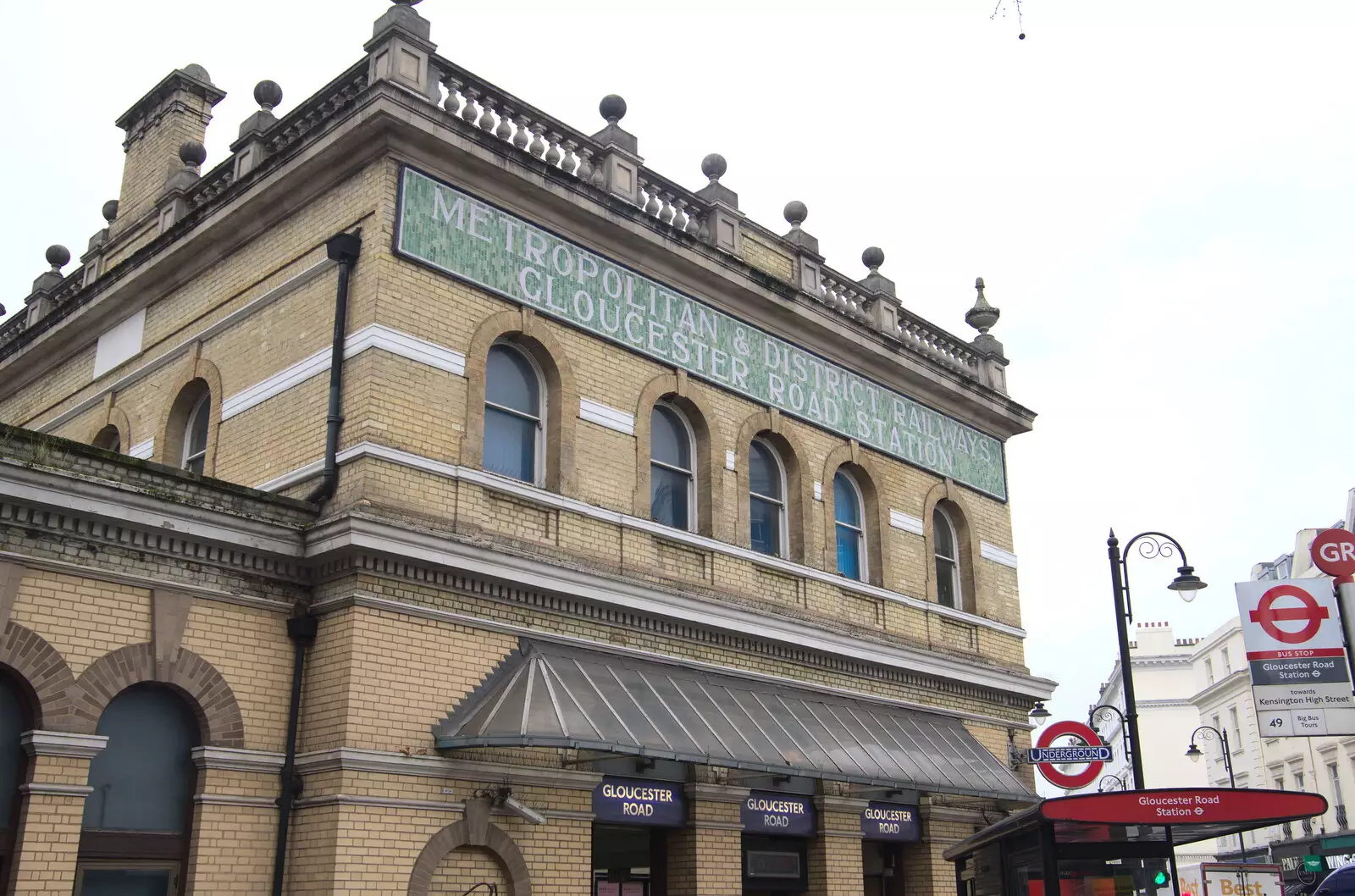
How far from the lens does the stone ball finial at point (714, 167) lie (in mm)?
18875

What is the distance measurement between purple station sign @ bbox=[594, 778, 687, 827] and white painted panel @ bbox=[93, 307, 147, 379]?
28.8 feet

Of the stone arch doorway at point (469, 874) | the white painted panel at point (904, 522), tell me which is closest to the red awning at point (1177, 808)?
the stone arch doorway at point (469, 874)

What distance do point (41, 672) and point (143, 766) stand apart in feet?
4.47

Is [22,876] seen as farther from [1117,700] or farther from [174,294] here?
[1117,700]

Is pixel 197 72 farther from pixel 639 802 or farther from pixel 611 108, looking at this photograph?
pixel 639 802

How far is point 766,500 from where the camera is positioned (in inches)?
723

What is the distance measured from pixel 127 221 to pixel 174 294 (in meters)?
3.58

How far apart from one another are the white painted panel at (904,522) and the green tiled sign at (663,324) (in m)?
0.95

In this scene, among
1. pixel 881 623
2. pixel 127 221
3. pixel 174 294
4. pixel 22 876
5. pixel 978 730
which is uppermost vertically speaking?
pixel 127 221

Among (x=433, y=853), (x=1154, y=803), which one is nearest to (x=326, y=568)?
(x=433, y=853)

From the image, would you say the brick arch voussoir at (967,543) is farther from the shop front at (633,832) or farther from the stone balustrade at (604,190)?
the shop front at (633,832)

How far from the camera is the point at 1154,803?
38.4 ft

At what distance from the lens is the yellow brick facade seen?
1202 cm

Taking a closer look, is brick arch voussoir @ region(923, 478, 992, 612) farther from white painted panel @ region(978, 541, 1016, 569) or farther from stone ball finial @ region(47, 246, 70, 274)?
stone ball finial @ region(47, 246, 70, 274)
